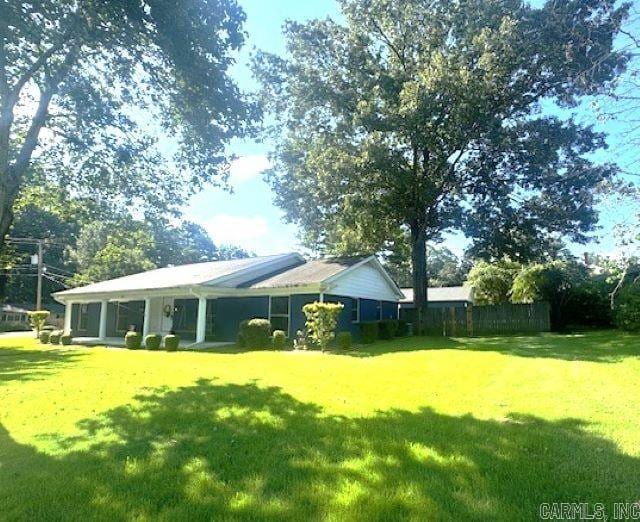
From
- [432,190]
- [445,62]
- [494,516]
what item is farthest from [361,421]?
[445,62]

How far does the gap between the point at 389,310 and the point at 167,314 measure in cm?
1134

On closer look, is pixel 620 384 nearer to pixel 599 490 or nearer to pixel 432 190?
pixel 599 490

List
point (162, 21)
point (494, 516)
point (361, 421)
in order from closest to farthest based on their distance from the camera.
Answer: point (494, 516)
point (361, 421)
point (162, 21)

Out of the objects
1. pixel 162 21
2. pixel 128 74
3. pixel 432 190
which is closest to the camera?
pixel 162 21

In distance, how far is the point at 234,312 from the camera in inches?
798

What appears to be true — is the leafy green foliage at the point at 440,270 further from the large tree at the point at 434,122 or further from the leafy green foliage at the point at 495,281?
the large tree at the point at 434,122

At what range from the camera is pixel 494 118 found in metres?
21.3

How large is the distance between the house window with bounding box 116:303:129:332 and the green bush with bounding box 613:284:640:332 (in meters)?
24.2

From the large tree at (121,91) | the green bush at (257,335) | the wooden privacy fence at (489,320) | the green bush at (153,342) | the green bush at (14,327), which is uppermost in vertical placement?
the large tree at (121,91)

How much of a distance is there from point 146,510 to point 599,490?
3.51 m

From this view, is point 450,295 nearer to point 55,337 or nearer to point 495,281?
point 495,281

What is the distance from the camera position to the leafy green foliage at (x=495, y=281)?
101 feet

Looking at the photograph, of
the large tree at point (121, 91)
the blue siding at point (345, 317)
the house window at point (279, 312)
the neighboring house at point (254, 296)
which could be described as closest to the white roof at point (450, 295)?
the neighboring house at point (254, 296)

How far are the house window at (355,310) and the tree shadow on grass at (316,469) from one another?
1434cm
